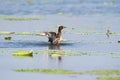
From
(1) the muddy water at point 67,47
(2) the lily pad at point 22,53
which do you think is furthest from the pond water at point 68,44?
(2) the lily pad at point 22,53

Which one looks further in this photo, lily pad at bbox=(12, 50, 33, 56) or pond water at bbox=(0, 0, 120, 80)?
lily pad at bbox=(12, 50, 33, 56)

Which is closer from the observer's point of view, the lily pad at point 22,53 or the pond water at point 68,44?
the pond water at point 68,44

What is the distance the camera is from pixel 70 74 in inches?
882

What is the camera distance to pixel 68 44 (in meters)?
31.1

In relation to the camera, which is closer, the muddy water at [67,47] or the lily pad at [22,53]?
the muddy water at [67,47]

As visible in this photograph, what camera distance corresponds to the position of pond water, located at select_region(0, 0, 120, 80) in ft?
78.3

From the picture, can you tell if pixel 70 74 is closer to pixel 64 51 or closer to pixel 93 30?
pixel 64 51

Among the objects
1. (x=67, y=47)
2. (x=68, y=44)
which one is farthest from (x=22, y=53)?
(x=68, y=44)

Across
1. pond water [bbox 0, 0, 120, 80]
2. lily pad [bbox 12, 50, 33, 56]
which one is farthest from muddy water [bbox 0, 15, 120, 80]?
lily pad [bbox 12, 50, 33, 56]

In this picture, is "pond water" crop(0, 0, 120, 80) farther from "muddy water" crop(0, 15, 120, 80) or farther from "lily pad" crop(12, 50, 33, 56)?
"lily pad" crop(12, 50, 33, 56)

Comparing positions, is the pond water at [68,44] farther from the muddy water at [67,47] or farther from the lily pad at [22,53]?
the lily pad at [22,53]

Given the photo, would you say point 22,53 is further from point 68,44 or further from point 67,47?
point 68,44

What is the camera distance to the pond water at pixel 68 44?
23859 mm

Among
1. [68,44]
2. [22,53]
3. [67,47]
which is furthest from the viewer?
[68,44]
